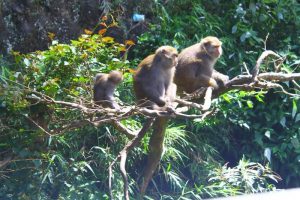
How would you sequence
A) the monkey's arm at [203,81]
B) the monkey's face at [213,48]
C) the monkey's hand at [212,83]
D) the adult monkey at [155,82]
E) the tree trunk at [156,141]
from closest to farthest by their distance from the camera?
1. the tree trunk at [156,141]
2. the adult monkey at [155,82]
3. the monkey's hand at [212,83]
4. the monkey's arm at [203,81]
5. the monkey's face at [213,48]

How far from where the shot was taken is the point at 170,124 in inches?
243

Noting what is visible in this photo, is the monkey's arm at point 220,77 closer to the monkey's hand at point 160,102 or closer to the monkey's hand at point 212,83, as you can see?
the monkey's hand at point 212,83

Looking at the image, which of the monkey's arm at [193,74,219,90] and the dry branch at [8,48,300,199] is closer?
the dry branch at [8,48,300,199]

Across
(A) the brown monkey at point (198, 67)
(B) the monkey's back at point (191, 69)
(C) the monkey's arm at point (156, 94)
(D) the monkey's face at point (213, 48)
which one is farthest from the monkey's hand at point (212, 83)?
(C) the monkey's arm at point (156, 94)

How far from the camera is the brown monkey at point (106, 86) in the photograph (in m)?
4.86

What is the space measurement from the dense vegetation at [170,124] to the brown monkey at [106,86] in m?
0.09

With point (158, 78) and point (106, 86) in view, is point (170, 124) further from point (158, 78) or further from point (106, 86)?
point (106, 86)

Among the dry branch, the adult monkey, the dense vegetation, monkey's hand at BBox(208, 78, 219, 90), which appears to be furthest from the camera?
monkey's hand at BBox(208, 78, 219, 90)

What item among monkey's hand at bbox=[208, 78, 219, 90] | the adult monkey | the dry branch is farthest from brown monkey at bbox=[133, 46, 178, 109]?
the dry branch

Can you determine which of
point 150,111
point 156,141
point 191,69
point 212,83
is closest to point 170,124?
point 191,69

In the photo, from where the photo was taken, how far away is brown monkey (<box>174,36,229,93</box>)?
5125 millimetres

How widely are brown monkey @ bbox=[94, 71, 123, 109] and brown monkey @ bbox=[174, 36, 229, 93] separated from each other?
600 mm

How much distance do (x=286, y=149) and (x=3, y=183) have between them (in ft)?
10.4

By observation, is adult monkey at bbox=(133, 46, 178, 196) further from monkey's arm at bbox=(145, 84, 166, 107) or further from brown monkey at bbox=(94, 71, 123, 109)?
brown monkey at bbox=(94, 71, 123, 109)
